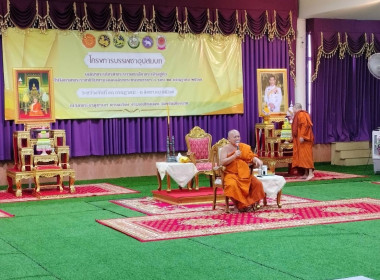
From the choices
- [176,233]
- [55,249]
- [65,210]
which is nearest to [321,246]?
[176,233]

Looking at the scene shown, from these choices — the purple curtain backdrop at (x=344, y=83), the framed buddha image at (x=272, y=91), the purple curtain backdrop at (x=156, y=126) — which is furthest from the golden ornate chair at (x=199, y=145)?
the purple curtain backdrop at (x=344, y=83)

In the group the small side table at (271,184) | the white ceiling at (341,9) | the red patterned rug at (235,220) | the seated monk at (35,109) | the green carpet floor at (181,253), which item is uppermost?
the white ceiling at (341,9)

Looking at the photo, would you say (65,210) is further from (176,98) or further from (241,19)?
(241,19)

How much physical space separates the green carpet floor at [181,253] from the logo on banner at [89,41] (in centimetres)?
420

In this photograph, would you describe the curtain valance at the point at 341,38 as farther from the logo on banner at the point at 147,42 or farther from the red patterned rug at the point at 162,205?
the red patterned rug at the point at 162,205

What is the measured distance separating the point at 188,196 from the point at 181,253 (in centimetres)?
309

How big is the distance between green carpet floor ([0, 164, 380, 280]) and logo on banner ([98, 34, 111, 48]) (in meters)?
4.31

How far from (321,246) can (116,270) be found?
6.13 feet

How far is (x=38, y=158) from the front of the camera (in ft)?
33.3

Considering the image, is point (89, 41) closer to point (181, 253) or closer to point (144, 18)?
point (144, 18)

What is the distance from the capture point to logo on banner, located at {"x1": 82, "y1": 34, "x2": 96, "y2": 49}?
11.5 meters

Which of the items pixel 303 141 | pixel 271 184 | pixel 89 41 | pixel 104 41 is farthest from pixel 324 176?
pixel 89 41

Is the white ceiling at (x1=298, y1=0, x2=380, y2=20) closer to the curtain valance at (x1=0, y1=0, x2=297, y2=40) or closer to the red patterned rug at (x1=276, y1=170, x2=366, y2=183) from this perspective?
the curtain valance at (x1=0, y1=0, x2=297, y2=40)

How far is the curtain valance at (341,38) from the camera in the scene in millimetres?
13430
